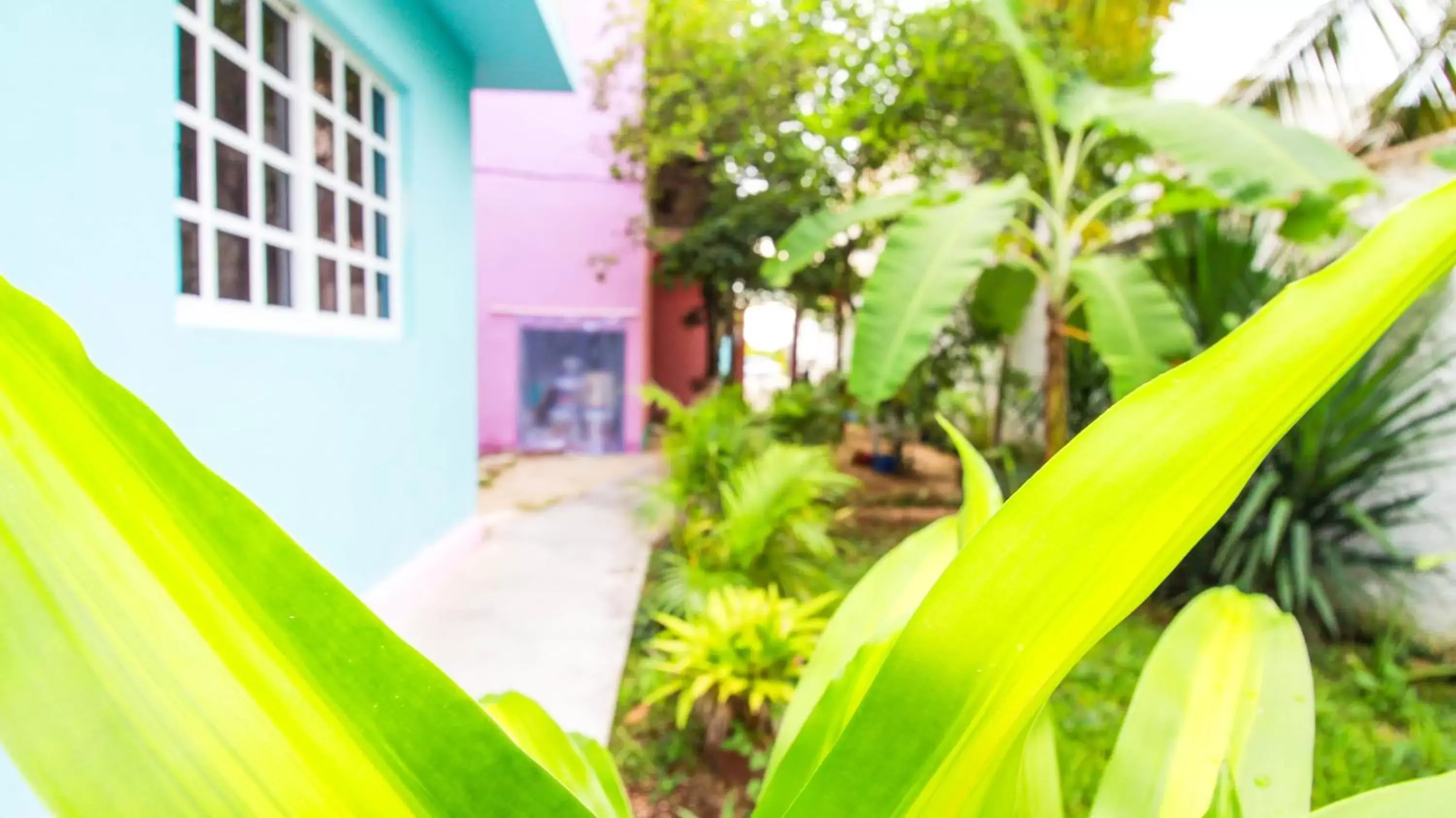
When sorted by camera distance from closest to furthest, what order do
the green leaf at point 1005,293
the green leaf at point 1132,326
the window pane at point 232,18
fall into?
the window pane at point 232,18
the green leaf at point 1132,326
the green leaf at point 1005,293

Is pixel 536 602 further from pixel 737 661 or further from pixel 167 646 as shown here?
pixel 167 646

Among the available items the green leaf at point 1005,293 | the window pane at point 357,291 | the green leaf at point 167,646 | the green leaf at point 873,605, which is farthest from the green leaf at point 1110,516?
the green leaf at point 1005,293

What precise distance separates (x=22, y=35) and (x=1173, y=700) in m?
2.49

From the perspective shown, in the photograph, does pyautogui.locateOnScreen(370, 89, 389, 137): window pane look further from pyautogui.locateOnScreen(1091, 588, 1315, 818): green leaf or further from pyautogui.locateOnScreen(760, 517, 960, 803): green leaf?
pyautogui.locateOnScreen(1091, 588, 1315, 818): green leaf

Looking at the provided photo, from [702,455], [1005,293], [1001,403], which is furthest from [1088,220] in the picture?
[1001,403]

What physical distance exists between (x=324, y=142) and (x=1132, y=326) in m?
3.45

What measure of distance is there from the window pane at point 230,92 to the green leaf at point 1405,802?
3.19 metres

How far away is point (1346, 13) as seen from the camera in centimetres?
561

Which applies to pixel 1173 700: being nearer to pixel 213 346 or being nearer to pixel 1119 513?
pixel 1119 513

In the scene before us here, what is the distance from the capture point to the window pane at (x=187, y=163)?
2.43 metres

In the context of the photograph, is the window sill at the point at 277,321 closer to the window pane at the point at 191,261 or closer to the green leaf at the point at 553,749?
the window pane at the point at 191,261

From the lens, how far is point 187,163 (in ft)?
8.07

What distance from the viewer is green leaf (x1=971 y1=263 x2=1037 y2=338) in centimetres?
491

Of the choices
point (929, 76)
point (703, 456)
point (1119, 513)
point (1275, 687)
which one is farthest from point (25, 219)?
point (929, 76)
